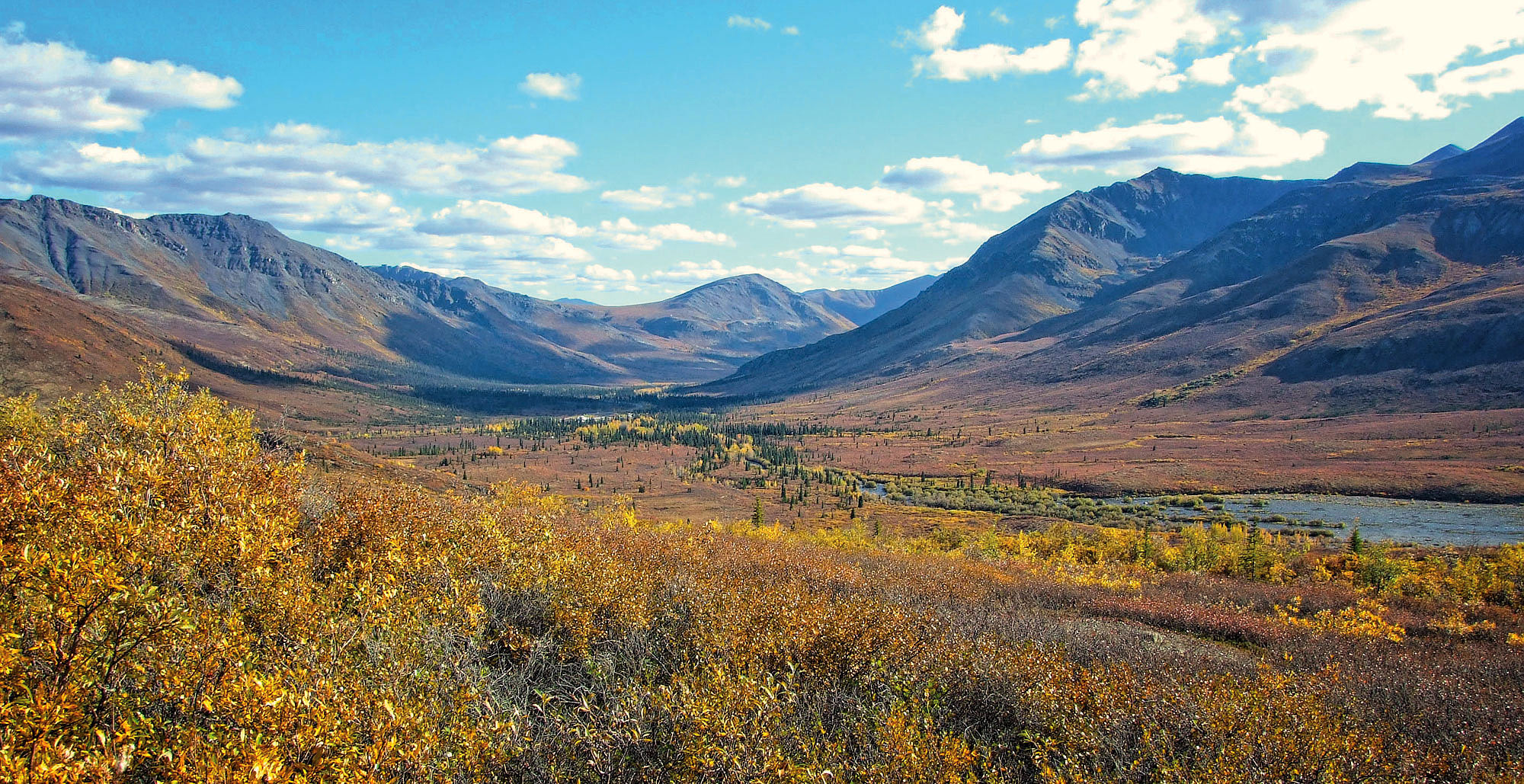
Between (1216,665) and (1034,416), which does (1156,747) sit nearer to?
(1216,665)

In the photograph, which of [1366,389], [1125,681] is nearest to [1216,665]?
[1125,681]

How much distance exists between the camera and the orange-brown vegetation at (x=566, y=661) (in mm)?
9797

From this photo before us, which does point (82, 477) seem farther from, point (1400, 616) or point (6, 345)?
point (6, 345)

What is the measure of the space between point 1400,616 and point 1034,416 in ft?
587

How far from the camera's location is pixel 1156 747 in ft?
44.3

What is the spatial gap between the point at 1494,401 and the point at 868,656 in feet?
588

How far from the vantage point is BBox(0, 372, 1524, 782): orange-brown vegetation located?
9797mm

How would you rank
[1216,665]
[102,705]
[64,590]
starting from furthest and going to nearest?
[1216,665], [102,705], [64,590]

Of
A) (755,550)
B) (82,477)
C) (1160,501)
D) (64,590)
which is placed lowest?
(1160,501)

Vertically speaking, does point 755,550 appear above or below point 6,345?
below

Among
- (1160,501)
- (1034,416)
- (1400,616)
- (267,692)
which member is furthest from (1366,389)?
(267,692)

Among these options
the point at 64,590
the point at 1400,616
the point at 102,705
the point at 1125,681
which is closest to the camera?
the point at 64,590

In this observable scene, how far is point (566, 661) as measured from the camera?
1917 centimetres

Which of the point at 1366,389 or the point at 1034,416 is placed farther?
the point at 1034,416
